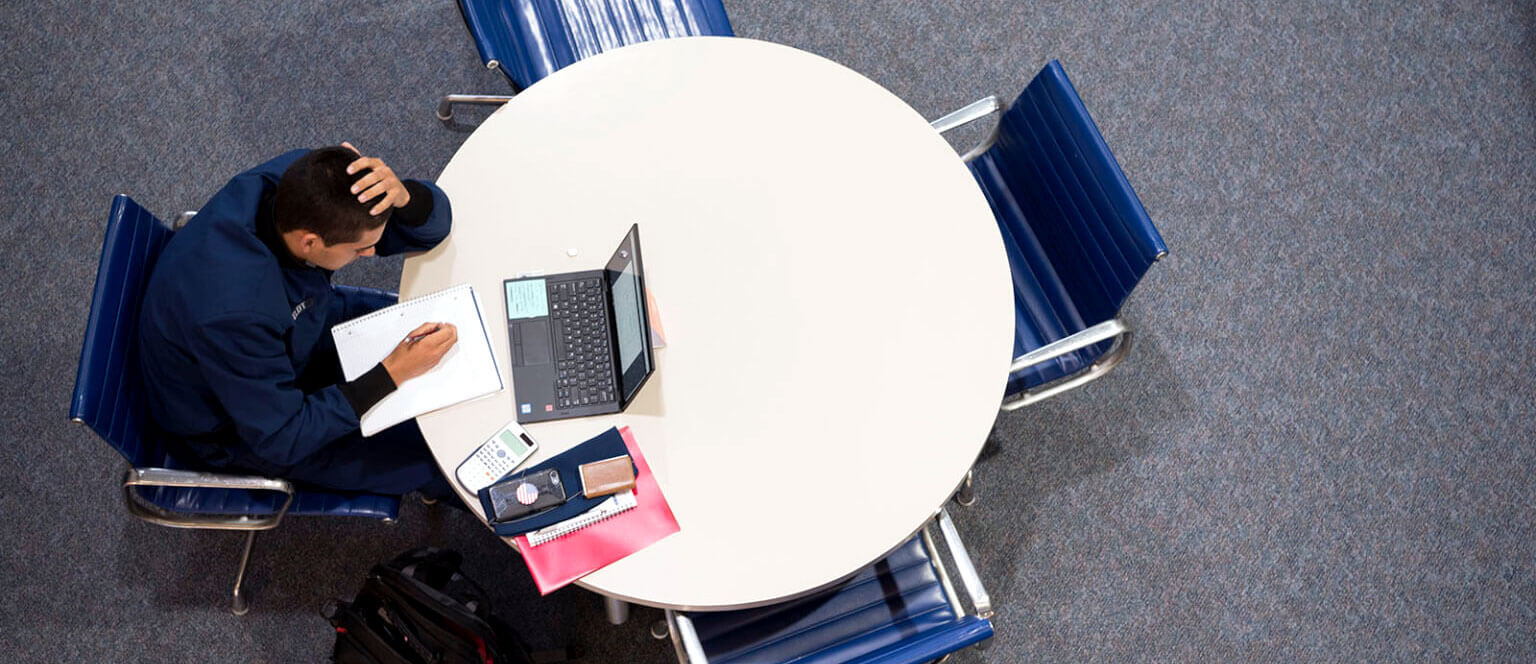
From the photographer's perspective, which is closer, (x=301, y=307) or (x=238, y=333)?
(x=238, y=333)

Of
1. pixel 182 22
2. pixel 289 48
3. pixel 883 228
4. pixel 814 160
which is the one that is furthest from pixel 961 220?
pixel 182 22

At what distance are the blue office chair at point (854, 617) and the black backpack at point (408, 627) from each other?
0.53 metres

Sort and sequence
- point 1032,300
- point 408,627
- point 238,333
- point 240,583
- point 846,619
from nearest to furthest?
1. point 238,333
2. point 846,619
3. point 408,627
4. point 1032,300
5. point 240,583

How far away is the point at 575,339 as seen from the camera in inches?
77.5

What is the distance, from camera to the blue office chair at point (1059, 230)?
1998 millimetres

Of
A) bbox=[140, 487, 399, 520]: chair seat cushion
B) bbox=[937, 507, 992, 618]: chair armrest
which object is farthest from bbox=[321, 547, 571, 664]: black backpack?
bbox=[937, 507, 992, 618]: chair armrest

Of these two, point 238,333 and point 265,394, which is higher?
point 238,333

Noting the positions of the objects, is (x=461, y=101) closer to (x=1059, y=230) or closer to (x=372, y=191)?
(x=372, y=191)

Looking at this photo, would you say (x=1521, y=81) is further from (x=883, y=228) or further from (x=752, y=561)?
(x=752, y=561)

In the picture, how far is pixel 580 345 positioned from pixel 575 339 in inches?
0.6

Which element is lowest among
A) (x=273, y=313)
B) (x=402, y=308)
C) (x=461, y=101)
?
(x=402, y=308)

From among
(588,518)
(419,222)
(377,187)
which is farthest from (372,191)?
(588,518)

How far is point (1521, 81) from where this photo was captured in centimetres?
318

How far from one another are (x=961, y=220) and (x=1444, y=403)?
5.71 feet
